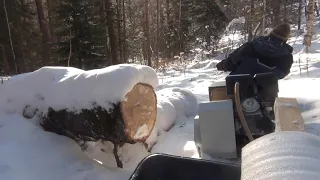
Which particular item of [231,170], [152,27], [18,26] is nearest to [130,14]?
[152,27]

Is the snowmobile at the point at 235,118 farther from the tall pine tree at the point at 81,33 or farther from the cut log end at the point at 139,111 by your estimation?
the tall pine tree at the point at 81,33

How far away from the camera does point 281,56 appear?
383 cm

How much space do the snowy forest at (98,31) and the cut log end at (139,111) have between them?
25.5 ft

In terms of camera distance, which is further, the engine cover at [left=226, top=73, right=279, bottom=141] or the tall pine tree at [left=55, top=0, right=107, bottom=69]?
the tall pine tree at [left=55, top=0, right=107, bottom=69]

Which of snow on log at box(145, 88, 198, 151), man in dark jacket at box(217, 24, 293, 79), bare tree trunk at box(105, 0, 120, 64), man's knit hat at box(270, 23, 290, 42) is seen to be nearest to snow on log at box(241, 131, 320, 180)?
man in dark jacket at box(217, 24, 293, 79)

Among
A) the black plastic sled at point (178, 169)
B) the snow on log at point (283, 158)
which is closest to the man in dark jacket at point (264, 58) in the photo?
the black plastic sled at point (178, 169)

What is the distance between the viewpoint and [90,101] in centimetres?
338

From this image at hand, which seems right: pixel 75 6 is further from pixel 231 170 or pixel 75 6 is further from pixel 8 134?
pixel 231 170

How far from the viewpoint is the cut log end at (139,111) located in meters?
3.40

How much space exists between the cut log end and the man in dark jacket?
90 cm

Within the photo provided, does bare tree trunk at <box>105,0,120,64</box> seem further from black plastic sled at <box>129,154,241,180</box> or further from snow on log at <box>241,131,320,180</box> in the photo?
snow on log at <box>241,131,320,180</box>

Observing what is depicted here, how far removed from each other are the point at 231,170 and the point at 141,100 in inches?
71.0

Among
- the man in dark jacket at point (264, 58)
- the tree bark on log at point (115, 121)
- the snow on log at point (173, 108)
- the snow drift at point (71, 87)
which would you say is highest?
the man in dark jacket at point (264, 58)

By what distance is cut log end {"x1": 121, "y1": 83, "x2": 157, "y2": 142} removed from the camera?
3.40 meters
